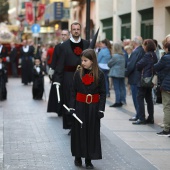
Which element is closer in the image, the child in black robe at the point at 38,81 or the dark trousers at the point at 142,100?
the dark trousers at the point at 142,100

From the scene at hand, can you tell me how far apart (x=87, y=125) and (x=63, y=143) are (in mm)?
2106

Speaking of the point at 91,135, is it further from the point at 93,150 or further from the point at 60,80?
the point at 60,80

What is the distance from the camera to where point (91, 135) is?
888 cm

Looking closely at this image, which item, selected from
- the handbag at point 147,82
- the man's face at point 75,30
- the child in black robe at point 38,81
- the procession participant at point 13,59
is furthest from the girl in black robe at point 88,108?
the procession participant at point 13,59

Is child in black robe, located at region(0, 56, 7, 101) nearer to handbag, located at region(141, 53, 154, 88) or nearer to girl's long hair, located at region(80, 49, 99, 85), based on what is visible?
handbag, located at region(141, 53, 154, 88)

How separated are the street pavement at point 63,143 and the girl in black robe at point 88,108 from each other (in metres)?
0.28

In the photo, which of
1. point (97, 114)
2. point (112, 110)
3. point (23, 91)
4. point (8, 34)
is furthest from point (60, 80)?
point (8, 34)

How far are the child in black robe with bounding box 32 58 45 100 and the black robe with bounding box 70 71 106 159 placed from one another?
10696 millimetres

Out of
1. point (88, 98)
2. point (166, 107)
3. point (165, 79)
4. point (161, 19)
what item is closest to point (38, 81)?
point (161, 19)

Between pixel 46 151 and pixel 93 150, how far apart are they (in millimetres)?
1541

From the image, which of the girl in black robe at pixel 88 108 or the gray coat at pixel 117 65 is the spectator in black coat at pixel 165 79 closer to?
the girl in black robe at pixel 88 108

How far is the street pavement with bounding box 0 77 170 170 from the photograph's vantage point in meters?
9.20

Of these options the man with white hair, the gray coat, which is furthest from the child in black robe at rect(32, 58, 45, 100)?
the man with white hair

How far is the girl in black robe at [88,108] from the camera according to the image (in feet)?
28.9
